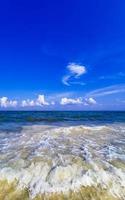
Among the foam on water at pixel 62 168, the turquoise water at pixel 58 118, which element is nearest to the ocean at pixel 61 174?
the foam on water at pixel 62 168

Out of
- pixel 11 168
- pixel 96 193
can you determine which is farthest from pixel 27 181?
pixel 96 193

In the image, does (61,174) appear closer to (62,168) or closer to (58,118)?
(62,168)

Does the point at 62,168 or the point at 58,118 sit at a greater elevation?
the point at 58,118

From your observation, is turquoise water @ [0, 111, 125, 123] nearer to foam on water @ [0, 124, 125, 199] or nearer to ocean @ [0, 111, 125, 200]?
foam on water @ [0, 124, 125, 199]

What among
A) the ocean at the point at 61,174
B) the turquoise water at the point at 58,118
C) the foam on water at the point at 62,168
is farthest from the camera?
the turquoise water at the point at 58,118

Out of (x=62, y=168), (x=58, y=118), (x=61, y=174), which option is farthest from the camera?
(x=58, y=118)

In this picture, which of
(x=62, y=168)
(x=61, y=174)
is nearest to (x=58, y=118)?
(x=62, y=168)

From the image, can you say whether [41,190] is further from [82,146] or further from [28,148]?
[82,146]

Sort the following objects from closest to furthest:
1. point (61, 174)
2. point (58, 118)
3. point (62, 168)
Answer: point (61, 174) < point (62, 168) < point (58, 118)

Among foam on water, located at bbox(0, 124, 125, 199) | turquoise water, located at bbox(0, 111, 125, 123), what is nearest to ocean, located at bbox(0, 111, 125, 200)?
foam on water, located at bbox(0, 124, 125, 199)

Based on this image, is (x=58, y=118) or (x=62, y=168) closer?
(x=62, y=168)

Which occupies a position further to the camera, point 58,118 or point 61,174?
point 58,118

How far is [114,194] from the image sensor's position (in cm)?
470

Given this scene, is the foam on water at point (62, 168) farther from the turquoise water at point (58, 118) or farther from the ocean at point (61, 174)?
the turquoise water at point (58, 118)
